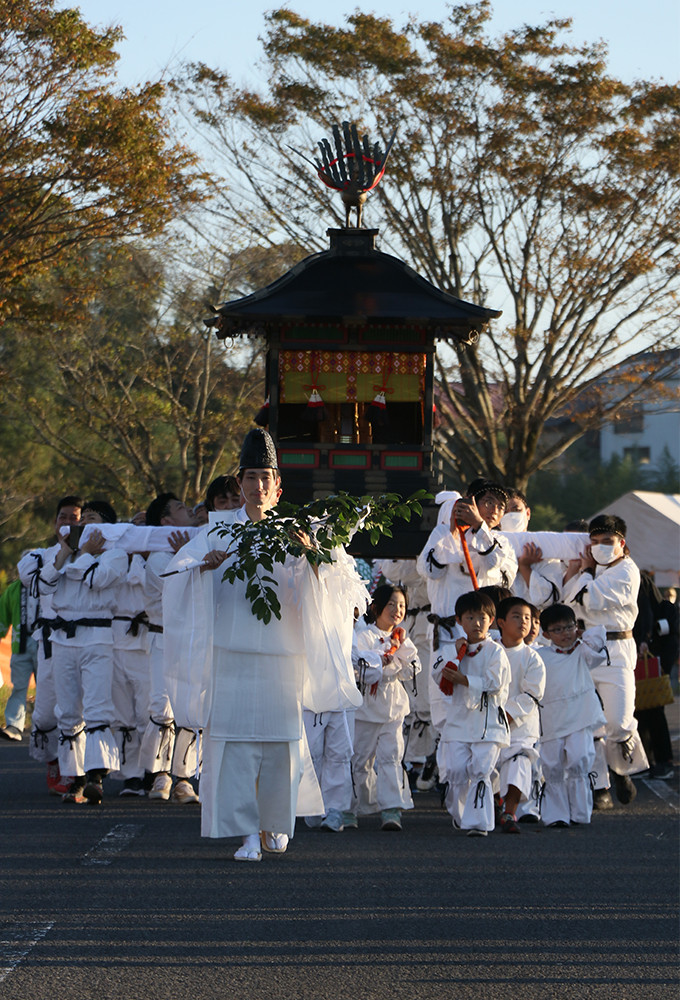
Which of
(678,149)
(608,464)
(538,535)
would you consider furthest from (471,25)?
(608,464)

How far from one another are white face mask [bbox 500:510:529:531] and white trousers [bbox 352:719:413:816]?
2.71 m

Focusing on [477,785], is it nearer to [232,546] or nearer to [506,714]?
[506,714]

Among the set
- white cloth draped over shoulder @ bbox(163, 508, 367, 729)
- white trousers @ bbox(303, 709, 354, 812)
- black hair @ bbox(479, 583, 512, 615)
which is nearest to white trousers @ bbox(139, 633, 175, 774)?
white trousers @ bbox(303, 709, 354, 812)

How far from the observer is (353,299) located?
13461 mm

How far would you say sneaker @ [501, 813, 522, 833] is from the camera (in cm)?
849

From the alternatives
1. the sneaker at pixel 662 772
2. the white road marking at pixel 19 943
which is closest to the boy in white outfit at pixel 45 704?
the white road marking at pixel 19 943

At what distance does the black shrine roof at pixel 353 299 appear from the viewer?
43.6 feet

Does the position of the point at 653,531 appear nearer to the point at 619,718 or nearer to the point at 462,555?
the point at 619,718

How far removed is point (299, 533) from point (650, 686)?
552cm

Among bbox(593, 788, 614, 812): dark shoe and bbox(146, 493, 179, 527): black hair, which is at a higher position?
bbox(146, 493, 179, 527): black hair

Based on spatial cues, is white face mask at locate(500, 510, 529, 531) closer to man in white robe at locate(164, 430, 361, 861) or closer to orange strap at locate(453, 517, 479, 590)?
orange strap at locate(453, 517, 479, 590)

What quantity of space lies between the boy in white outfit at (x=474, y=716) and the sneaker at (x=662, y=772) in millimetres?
3407

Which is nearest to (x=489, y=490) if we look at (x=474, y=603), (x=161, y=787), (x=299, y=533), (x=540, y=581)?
(x=540, y=581)

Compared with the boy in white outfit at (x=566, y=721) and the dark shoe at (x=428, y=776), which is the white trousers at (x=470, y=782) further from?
the dark shoe at (x=428, y=776)
